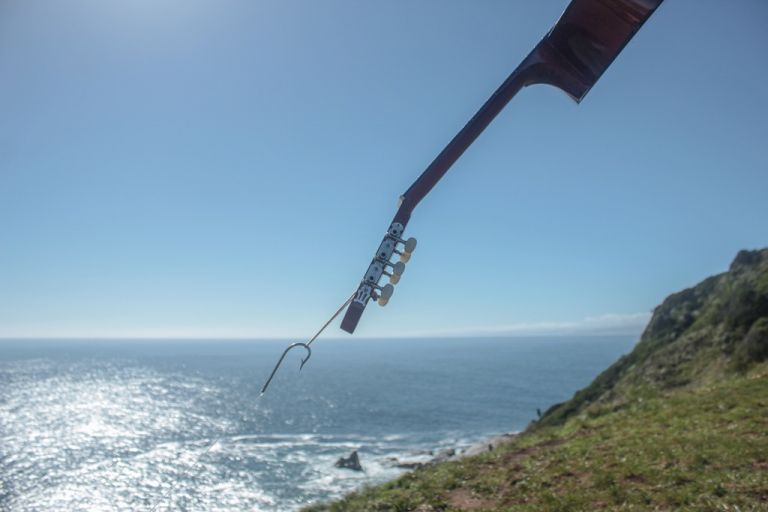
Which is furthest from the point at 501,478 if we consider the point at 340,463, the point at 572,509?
the point at 340,463

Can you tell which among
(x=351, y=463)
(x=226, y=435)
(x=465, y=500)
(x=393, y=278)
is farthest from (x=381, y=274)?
(x=226, y=435)

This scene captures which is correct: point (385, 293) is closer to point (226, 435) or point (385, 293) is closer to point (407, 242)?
point (407, 242)

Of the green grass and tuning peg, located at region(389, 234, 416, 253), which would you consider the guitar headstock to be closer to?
tuning peg, located at region(389, 234, 416, 253)

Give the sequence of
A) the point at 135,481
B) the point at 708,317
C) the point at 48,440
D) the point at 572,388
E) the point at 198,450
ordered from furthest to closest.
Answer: the point at 572,388
the point at 48,440
the point at 198,450
the point at 135,481
the point at 708,317

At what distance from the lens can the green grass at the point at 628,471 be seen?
9.62 m

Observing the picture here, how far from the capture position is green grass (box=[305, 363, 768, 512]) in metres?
9.62

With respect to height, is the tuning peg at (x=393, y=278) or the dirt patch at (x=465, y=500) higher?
the tuning peg at (x=393, y=278)

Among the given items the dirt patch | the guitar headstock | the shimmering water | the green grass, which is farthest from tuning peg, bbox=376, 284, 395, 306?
the dirt patch

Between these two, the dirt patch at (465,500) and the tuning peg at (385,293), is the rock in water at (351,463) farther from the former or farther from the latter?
the tuning peg at (385,293)

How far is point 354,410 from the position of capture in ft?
320

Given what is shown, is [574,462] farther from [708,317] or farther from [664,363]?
[708,317]

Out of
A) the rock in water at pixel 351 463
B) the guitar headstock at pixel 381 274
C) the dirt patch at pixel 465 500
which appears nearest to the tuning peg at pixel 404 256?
the guitar headstock at pixel 381 274

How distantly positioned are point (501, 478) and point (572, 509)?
3831 millimetres

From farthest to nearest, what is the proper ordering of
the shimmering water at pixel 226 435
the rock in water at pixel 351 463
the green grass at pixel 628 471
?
the rock in water at pixel 351 463 → the shimmering water at pixel 226 435 → the green grass at pixel 628 471
